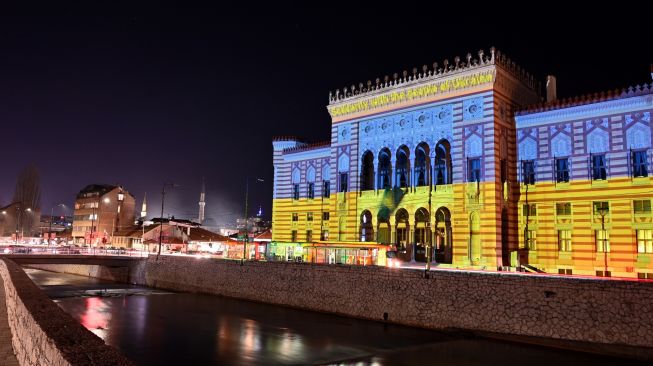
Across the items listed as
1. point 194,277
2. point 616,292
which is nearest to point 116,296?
point 194,277

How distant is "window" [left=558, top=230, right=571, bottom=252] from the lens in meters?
41.3

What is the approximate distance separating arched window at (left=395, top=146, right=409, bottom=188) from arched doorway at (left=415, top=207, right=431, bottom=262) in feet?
10.5

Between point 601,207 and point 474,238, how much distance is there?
32.2 ft

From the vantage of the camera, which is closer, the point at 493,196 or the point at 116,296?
the point at 493,196

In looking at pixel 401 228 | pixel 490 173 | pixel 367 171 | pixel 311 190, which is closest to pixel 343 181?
pixel 367 171

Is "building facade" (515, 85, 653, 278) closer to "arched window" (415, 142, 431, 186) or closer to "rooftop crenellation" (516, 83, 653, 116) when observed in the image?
"rooftop crenellation" (516, 83, 653, 116)

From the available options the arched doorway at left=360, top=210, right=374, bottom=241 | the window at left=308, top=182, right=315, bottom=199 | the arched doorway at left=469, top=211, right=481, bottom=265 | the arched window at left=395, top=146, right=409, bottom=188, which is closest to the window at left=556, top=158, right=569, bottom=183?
the arched doorway at left=469, top=211, right=481, bottom=265

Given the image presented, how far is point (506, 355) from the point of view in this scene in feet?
91.4

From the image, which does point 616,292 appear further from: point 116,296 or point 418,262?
point 116,296

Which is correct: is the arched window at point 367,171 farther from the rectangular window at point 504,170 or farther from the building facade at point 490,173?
the rectangular window at point 504,170

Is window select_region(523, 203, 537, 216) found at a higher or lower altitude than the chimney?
lower

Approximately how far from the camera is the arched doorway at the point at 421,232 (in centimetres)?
4934

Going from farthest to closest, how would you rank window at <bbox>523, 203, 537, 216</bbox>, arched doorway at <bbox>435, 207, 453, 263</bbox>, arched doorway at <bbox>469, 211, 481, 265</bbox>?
arched doorway at <bbox>435, 207, 453, 263</bbox> < window at <bbox>523, 203, 537, 216</bbox> < arched doorway at <bbox>469, 211, 481, 265</bbox>

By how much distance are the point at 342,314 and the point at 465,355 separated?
1313 centimetres
